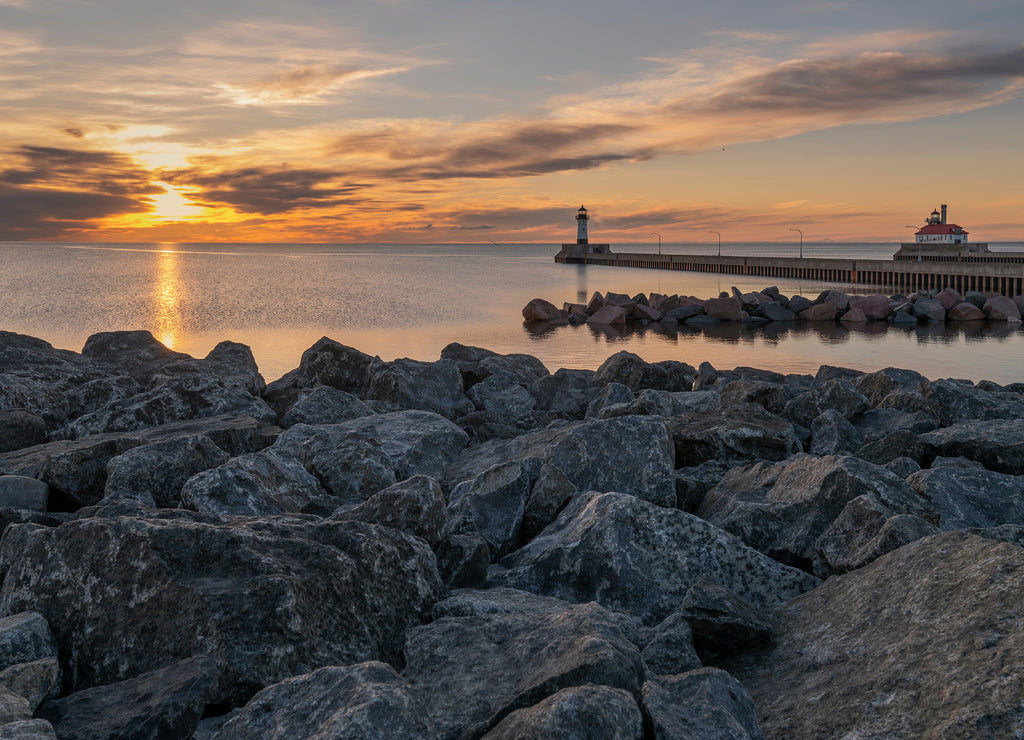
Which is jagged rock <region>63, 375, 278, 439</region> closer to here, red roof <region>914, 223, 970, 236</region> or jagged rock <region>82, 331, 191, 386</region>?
jagged rock <region>82, 331, 191, 386</region>

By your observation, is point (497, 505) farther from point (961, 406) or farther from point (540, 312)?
point (540, 312)

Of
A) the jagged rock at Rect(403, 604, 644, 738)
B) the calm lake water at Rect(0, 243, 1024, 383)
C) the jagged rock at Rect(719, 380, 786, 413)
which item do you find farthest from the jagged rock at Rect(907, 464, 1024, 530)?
the calm lake water at Rect(0, 243, 1024, 383)

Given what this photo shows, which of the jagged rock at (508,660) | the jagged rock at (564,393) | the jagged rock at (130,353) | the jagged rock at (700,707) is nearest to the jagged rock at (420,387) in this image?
the jagged rock at (564,393)

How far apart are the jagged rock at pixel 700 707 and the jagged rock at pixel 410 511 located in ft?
5.53

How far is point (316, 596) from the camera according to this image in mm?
3463

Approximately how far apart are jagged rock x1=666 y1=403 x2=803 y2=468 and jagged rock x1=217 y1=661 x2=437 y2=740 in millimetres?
4721

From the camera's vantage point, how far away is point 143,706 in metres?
2.86

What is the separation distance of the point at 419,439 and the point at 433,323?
3544 centimetres

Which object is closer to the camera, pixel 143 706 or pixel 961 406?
pixel 143 706

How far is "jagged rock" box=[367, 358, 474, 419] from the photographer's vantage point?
35.7 ft

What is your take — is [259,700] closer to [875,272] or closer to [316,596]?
[316,596]

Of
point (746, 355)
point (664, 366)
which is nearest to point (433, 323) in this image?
point (746, 355)

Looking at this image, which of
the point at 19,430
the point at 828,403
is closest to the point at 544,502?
the point at 828,403

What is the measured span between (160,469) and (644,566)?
3656mm
